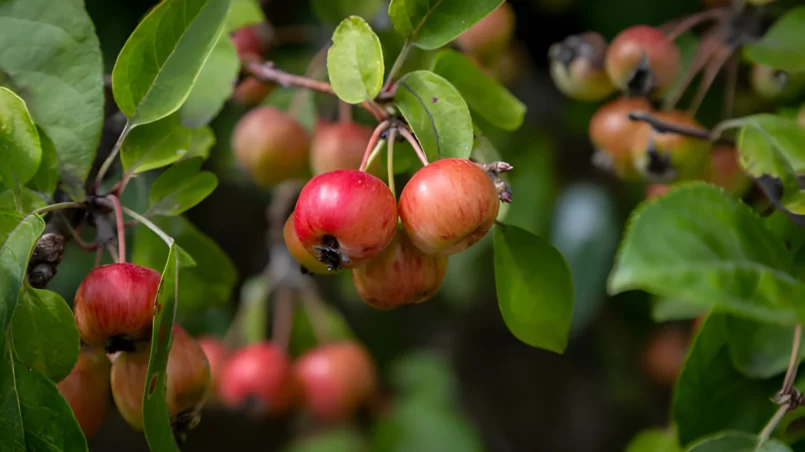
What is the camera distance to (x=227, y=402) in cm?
96

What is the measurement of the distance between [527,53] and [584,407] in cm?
93

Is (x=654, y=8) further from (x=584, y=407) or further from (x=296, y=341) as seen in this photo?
(x=584, y=407)

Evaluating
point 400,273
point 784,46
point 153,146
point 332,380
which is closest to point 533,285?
point 400,273

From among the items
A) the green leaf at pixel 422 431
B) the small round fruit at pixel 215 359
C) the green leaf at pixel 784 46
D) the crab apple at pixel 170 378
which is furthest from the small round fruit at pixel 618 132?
the green leaf at pixel 422 431

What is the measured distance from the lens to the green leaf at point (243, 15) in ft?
2.26

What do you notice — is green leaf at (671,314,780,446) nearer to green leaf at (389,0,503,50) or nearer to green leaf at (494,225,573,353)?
green leaf at (494,225,573,353)

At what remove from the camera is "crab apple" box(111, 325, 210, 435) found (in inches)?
19.3

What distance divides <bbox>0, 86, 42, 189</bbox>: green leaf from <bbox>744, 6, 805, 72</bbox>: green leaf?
2.25ft

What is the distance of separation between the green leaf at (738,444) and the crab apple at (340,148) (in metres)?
0.37

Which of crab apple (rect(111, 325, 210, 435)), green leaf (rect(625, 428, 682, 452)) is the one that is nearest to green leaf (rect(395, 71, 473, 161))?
crab apple (rect(111, 325, 210, 435))

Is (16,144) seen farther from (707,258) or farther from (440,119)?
(707,258)

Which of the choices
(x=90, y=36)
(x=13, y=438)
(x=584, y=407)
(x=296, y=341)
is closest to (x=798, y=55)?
(x=90, y=36)

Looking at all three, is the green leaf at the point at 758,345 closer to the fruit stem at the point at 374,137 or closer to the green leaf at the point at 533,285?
the green leaf at the point at 533,285

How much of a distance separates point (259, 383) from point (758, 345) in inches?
24.5
